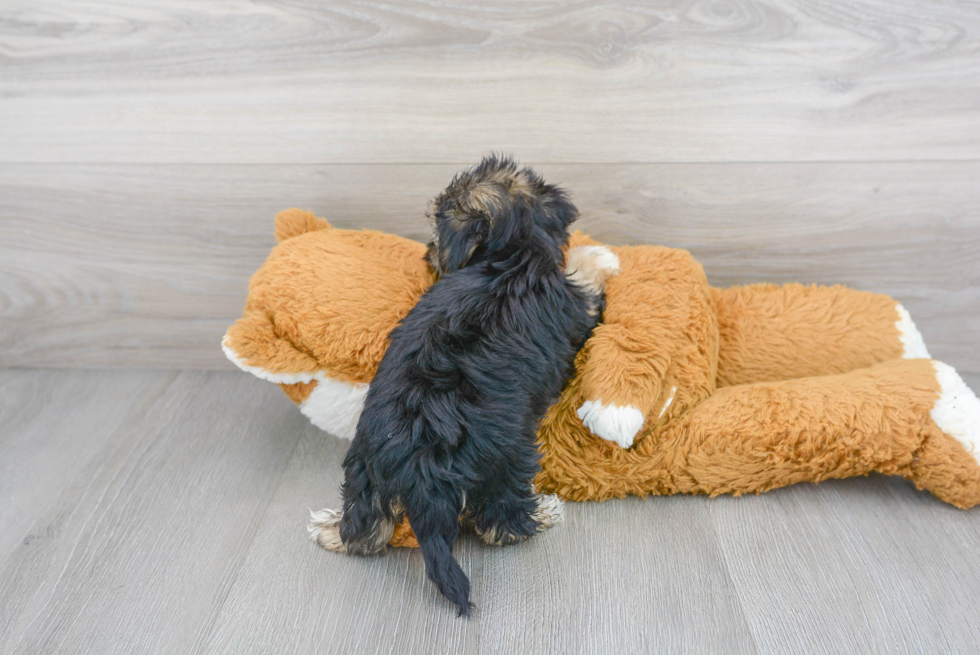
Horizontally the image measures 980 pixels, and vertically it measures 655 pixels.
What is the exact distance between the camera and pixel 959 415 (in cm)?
127

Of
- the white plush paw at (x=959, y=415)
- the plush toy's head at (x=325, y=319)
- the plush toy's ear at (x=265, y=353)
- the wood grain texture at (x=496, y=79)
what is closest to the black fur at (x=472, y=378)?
the plush toy's head at (x=325, y=319)

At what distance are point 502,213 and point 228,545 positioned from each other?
80 cm

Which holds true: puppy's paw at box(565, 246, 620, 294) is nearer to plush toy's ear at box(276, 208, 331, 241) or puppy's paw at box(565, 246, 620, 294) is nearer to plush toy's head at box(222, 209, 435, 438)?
plush toy's head at box(222, 209, 435, 438)

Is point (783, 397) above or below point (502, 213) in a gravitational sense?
below

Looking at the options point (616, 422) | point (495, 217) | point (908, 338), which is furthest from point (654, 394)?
point (908, 338)

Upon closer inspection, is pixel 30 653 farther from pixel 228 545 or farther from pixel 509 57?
pixel 509 57

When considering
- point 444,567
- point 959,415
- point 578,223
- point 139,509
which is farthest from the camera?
A: point 578,223

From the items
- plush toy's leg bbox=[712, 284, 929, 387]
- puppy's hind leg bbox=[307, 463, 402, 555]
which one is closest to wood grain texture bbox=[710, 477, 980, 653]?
plush toy's leg bbox=[712, 284, 929, 387]

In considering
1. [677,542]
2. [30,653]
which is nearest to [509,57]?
[677,542]

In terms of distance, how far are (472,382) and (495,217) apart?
31 centimetres

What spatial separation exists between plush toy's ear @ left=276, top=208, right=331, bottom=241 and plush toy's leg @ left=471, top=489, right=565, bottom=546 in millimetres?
749

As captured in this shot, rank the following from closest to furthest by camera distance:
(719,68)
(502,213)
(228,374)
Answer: (502,213) < (719,68) < (228,374)

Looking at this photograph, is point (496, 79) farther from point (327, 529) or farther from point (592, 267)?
point (327, 529)

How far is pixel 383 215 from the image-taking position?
5.41 feet
